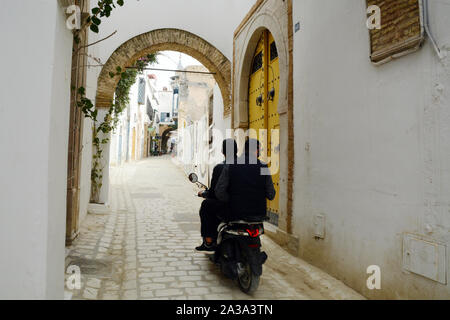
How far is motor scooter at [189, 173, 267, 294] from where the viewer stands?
339 centimetres

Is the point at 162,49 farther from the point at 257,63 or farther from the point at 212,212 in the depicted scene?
the point at 212,212

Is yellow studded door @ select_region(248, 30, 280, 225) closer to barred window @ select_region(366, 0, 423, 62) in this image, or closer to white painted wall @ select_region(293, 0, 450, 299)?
white painted wall @ select_region(293, 0, 450, 299)

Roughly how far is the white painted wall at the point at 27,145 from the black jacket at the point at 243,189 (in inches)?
73.4

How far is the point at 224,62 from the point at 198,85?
16735 mm

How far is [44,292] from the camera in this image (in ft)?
7.06

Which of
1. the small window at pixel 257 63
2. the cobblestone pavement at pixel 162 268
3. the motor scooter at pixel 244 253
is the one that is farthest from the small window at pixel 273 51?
the motor scooter at pixel 244 253

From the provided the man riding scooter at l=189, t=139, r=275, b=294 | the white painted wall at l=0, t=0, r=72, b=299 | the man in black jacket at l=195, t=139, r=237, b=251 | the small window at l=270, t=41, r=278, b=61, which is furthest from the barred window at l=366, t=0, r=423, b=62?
the small window at l=270, t=41, r=278, b=61

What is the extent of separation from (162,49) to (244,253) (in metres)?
6.95

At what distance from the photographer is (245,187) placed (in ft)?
12.0

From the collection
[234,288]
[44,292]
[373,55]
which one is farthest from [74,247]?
[373,55]

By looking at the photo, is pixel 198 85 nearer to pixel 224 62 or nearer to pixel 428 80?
pixel 224 62

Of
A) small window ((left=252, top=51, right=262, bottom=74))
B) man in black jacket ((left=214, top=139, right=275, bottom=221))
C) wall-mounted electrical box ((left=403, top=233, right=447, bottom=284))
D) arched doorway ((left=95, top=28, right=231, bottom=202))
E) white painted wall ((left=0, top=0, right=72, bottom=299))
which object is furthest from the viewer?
arched doorway ((left=95, top=28, right=231, bottom=202))

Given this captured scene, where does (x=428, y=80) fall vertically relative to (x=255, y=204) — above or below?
above

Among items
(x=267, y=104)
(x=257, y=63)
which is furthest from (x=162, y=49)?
(x=267, y=104)
